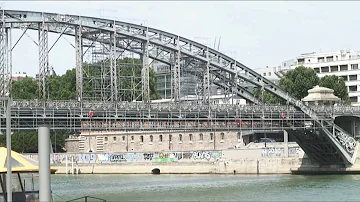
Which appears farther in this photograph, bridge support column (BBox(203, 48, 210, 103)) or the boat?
bridge support column (BBox(203, 48, 210, 103))

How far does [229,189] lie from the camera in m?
73.7

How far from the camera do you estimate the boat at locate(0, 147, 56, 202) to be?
44875 mm

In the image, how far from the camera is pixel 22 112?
71.8m

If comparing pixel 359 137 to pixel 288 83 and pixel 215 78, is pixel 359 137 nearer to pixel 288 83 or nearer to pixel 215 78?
pixel 215 78

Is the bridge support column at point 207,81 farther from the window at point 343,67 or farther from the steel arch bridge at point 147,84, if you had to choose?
the window at point 343,67

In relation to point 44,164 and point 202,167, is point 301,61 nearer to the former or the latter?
point 202,167

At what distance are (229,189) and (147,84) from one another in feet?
53.6

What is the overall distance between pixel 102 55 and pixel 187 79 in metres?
15.1

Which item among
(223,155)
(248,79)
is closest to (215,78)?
(248,79)

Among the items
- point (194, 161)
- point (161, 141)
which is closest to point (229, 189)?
point (194, 161)

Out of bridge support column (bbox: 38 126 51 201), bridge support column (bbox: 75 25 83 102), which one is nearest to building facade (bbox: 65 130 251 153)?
bridge support column (bbox: 75 25 83 102)

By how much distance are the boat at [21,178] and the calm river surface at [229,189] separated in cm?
1786

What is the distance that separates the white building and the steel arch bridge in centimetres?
5648

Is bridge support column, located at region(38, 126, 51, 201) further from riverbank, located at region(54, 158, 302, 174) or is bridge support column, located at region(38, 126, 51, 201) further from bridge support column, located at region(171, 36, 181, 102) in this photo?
riverbank, located at region(54, 158, 302, 174)
